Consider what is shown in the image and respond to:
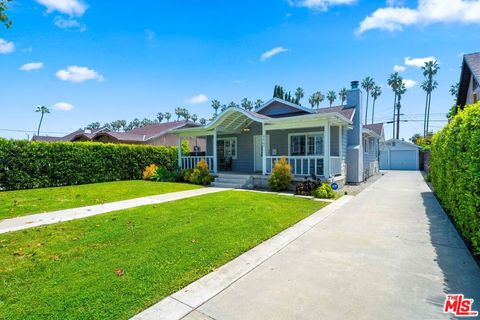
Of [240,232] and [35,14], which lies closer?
[240,232]

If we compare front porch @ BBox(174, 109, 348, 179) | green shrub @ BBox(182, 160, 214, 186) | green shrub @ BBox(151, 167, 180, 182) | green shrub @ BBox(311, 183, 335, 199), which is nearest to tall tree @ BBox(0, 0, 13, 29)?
front porch @ BBox(174, 109, 348, 179)

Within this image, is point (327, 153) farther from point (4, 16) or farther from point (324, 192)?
point (4, 16)

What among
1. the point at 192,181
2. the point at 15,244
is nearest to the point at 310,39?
the point at 192,181

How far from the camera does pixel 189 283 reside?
10.7 feet

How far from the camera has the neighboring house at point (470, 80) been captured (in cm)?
1040

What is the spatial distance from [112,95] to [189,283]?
25514 millimetres

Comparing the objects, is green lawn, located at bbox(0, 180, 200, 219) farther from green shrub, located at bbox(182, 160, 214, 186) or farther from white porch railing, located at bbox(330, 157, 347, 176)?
white porch railing, located at bbox(330, 157, 347, 176)

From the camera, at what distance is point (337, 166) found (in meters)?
12.5

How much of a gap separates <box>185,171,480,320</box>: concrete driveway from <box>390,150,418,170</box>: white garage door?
28851 millimetres

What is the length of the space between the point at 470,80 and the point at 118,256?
59.7ft

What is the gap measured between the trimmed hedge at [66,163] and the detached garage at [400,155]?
28246 mm

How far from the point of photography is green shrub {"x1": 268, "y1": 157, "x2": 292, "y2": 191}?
1120cm

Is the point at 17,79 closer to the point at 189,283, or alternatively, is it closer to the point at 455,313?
the point at 189,283

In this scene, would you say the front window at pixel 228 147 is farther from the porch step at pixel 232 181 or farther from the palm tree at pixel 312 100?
the palm tree at pixel 312 100
